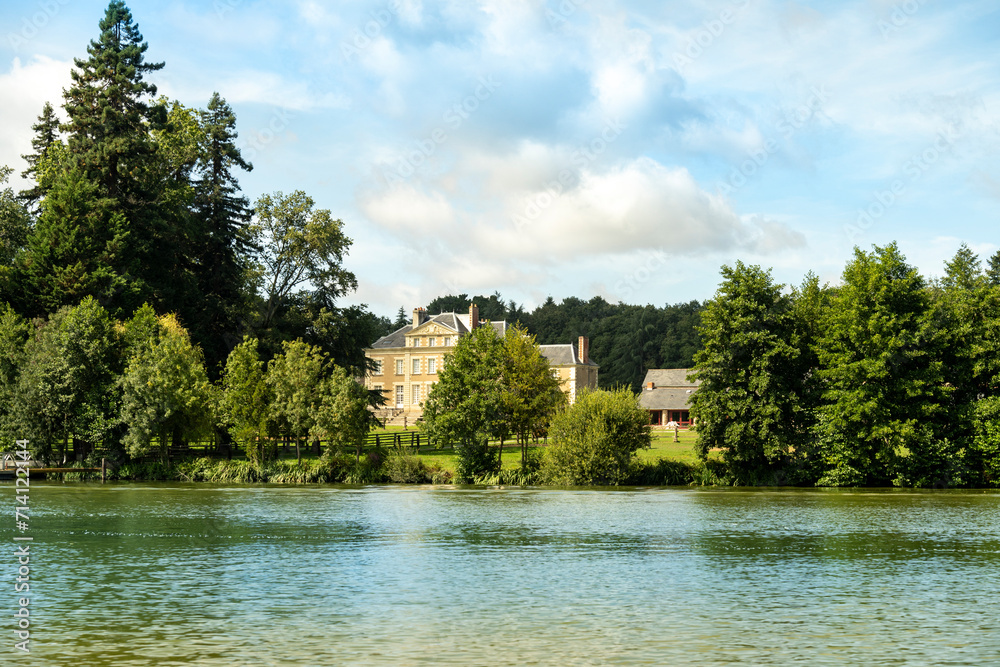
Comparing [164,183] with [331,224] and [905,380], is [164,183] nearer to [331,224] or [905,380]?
[331,224]

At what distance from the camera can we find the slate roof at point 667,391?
349 ft

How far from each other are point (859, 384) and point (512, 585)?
3397cm

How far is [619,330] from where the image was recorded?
157250 mm

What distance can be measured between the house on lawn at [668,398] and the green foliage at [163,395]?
56.8m

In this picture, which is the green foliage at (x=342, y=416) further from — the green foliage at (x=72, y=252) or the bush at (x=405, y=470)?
the green foliage at (x=72, y=252)

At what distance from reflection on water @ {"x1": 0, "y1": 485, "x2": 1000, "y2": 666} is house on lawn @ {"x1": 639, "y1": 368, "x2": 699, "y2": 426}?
66013 mm

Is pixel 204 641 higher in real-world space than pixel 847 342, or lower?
lower

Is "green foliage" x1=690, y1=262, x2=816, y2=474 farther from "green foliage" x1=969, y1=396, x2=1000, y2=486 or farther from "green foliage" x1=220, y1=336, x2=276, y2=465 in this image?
"green foliage" x1=220, y1=336, x2=276, y2=465

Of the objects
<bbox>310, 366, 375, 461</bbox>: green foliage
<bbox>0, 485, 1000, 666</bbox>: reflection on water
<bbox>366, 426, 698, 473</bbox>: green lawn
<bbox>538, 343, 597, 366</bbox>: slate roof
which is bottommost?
<bbox>0, 485, 1000, 666</bbox>: reflection on water

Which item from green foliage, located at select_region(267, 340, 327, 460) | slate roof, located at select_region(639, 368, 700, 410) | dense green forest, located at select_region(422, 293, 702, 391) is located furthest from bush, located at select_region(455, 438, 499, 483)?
dense green forest, located at select_region(422, 293, 702, 391)

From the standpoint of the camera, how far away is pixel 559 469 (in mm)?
52875

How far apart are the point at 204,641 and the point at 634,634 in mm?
7020

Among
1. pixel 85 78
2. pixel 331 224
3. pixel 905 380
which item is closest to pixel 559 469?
pixel 905 380

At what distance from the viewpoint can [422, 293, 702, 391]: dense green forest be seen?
491 feet
